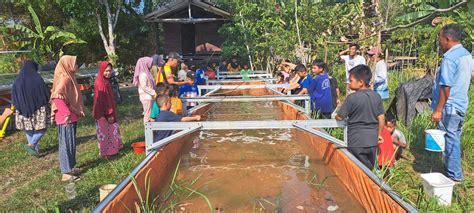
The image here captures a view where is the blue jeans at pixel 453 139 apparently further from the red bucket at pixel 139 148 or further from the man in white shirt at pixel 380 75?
the red bucket at pixel 139 148

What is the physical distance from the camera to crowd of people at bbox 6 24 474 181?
3.63 meters

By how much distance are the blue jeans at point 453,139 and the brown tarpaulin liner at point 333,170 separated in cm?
124

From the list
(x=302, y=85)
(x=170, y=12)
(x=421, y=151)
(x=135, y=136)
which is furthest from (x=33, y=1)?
(x=421, y=151)

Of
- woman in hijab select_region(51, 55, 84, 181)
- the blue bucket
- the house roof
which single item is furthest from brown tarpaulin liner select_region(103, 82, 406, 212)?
the house roof

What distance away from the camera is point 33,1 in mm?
14086

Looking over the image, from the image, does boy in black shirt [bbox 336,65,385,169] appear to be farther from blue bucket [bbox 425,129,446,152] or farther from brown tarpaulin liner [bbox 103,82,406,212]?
blue bucket [bbox 425,129,446,152]

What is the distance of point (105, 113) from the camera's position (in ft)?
17.9

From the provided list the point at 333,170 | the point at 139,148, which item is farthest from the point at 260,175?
the point at 139,148

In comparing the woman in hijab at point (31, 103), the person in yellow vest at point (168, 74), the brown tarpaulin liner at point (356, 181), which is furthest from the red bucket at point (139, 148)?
the brown tarpaulin liner at point (356, 181)

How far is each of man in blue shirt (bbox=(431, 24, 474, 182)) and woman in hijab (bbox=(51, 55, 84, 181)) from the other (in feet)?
14.7

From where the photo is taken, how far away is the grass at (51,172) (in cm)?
387

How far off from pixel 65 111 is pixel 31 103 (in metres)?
1.22

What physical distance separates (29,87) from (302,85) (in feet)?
15.7

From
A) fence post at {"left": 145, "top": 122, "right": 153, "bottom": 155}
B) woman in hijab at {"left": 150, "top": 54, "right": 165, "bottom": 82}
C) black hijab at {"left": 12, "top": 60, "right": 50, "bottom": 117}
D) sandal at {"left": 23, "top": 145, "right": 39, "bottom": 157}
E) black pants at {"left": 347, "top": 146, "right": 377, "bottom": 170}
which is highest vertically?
woman in hijab at {"left": 150, "top": 54, "right": 165, "bottom": 82}
